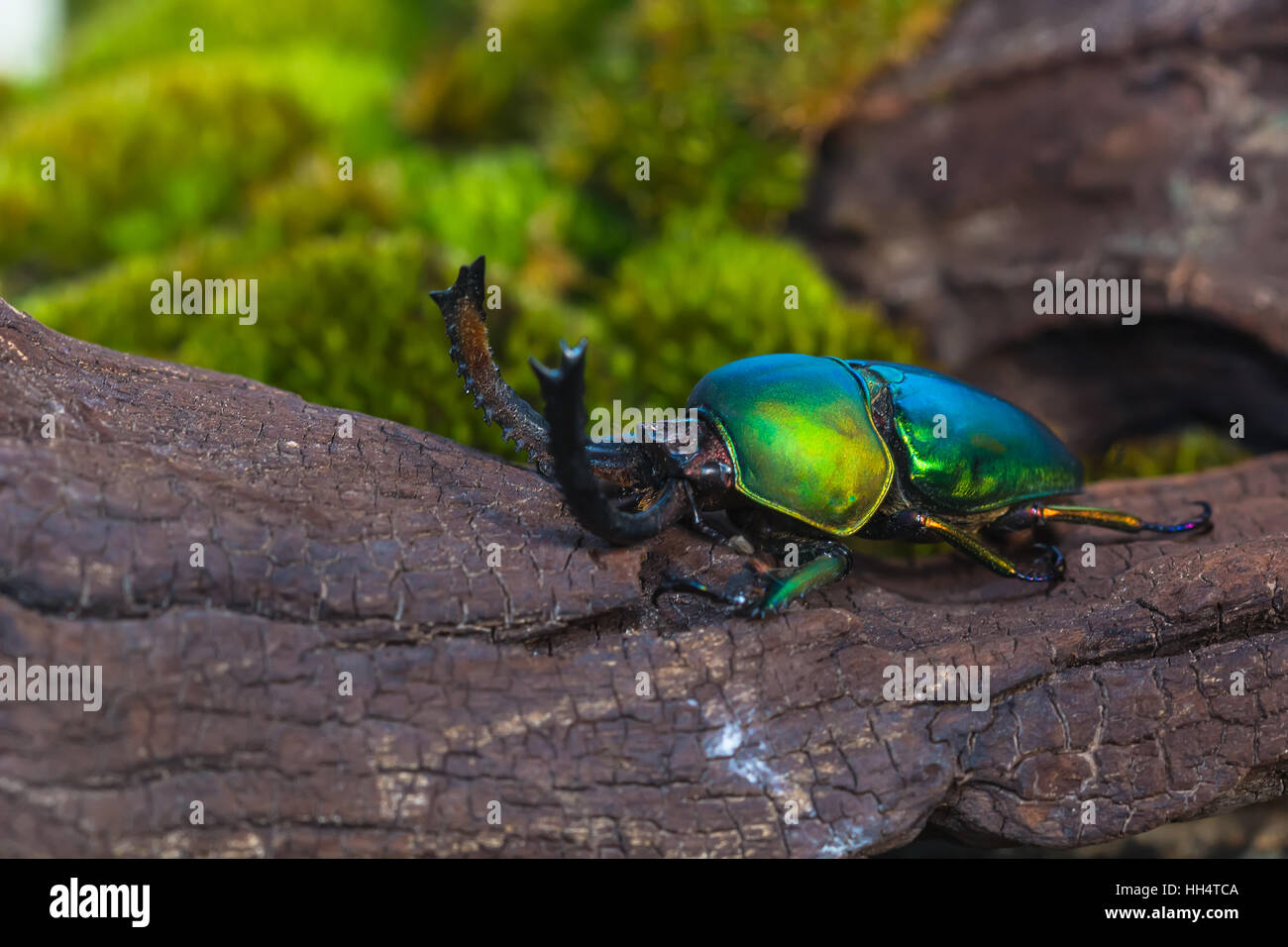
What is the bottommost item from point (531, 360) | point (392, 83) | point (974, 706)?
point (974, 706)

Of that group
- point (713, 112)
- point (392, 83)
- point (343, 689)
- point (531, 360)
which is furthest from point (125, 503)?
point (392, 83)

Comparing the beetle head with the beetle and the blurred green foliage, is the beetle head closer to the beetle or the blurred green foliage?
the beetle

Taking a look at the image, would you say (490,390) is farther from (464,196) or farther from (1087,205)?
(464,196)

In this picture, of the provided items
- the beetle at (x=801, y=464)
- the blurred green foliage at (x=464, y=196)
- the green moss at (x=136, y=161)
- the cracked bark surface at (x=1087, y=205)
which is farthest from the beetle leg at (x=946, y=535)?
the green moss at (x=136, y=161)

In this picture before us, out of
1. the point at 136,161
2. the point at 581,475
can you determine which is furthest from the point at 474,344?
the point at 136,161

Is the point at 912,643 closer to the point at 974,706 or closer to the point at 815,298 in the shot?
the point at 974,706

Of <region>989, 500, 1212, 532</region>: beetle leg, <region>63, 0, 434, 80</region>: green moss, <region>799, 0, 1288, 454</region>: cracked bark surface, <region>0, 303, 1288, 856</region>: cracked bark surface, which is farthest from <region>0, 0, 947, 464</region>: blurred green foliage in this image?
<region>989, 500, 1212, 532</region>: beetle leg

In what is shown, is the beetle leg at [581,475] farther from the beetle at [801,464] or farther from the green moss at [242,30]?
the green moss at [242,30]
